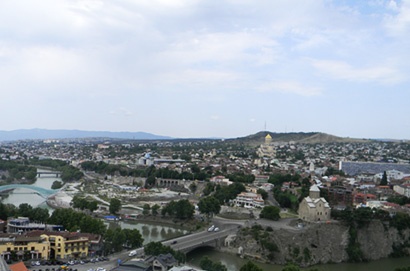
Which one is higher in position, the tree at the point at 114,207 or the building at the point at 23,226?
the building at the point at 23,226

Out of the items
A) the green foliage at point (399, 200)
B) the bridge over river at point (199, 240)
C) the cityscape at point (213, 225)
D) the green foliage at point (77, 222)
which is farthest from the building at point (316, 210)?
the green foliage at point (77, 222)

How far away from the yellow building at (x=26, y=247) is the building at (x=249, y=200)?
515 inches

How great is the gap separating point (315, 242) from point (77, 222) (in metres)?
9.44

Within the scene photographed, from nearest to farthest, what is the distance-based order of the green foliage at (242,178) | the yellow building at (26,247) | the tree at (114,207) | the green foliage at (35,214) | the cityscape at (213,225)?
the yellow building at (26,247)
the cityscape at (213,225)
the green foliage at (35,214)
the tree at (114,207)
the green foliage at (242,178)

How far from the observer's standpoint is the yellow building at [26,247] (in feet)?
46.1

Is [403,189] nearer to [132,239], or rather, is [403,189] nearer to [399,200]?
[399,200]

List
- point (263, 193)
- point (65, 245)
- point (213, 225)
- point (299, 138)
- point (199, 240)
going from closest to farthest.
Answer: point (65, 245)
point (199, 240)
point (213, 225)
point (263, 193)
point (299, 138)

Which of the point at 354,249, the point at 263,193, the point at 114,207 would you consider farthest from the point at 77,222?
the point at 263,193

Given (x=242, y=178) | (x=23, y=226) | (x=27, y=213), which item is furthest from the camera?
(x=242, y=178)

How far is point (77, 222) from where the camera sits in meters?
17.8

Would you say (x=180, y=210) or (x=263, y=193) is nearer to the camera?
(x=180, y=210)

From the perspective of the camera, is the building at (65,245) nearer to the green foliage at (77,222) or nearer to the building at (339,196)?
the green foliage at (77,222)

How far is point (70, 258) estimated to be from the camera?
14617 millimetres

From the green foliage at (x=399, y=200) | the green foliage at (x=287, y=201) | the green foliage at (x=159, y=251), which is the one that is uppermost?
the green foliage at (x=399, y=200)
